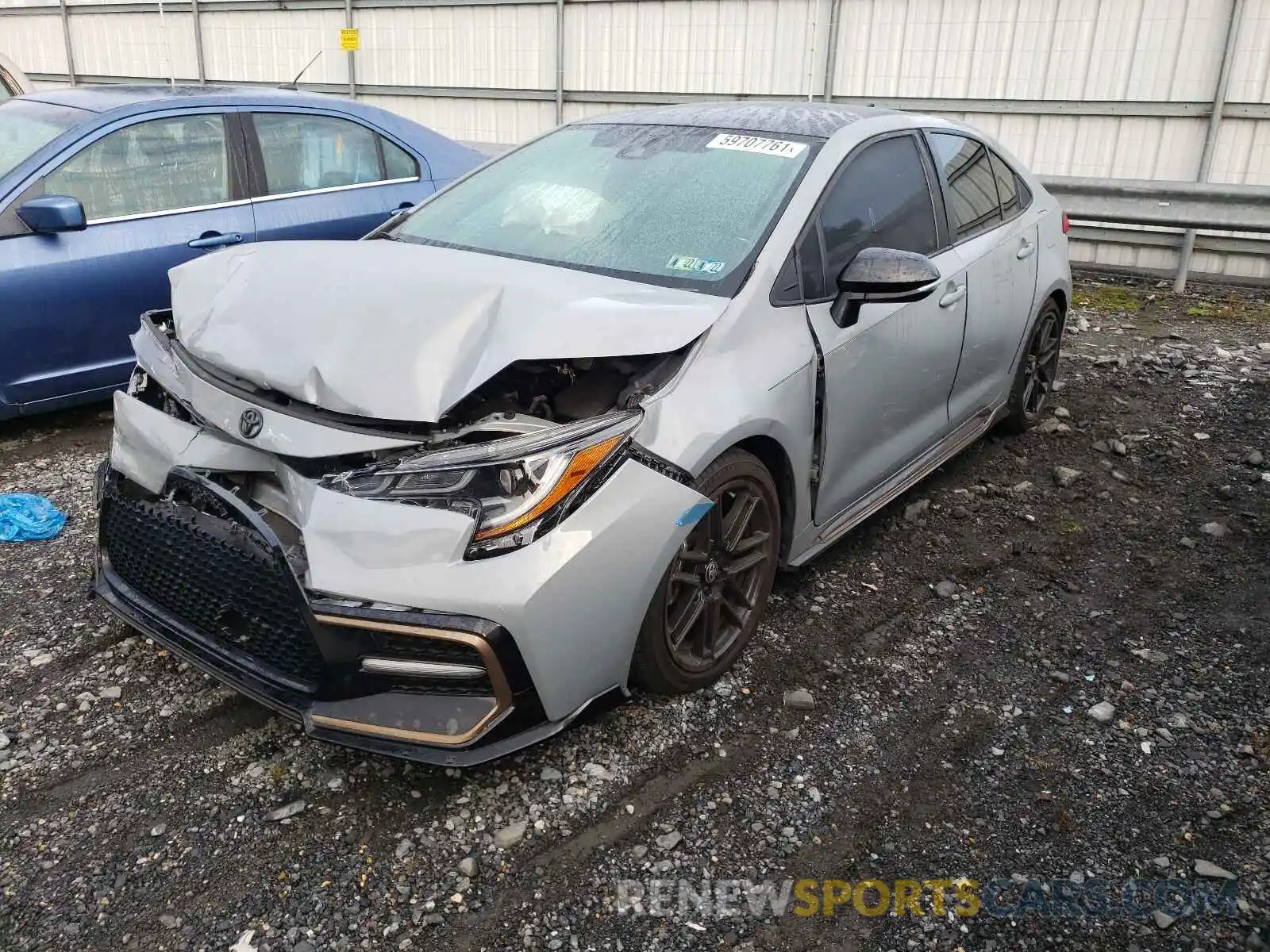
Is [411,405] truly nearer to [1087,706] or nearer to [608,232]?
[608,232]

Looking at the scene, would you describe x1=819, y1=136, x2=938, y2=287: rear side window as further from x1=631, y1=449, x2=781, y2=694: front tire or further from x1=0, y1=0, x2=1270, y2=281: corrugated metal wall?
x1=0, y1=0, x2=1270, y2=281: corrugated metal wall

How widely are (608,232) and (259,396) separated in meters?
1.26

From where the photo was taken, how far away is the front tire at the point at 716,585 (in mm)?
2729

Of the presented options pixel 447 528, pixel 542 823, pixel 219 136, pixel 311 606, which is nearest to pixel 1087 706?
pixel 542 823

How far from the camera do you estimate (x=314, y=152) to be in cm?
544

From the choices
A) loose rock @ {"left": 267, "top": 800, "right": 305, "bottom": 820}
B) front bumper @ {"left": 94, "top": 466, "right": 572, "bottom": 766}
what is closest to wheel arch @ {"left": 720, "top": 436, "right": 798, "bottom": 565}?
front bumper @ {"left": 94, "top": 466, "right": 572, "bottom": 766}

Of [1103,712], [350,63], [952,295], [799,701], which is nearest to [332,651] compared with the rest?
[799,701]

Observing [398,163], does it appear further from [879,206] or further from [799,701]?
[799,701]

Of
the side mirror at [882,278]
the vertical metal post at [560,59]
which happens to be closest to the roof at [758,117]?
the side mirror at [882,278]

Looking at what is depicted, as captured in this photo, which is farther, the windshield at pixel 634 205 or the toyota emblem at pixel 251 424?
the windshield at pixel 634 205

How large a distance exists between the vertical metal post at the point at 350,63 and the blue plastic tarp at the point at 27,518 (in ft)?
32.3

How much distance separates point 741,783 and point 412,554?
1081 millimetres

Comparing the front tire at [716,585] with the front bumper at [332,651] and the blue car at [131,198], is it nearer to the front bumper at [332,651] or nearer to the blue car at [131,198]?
the front bumper at [332,651]

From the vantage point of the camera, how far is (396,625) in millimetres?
2266
